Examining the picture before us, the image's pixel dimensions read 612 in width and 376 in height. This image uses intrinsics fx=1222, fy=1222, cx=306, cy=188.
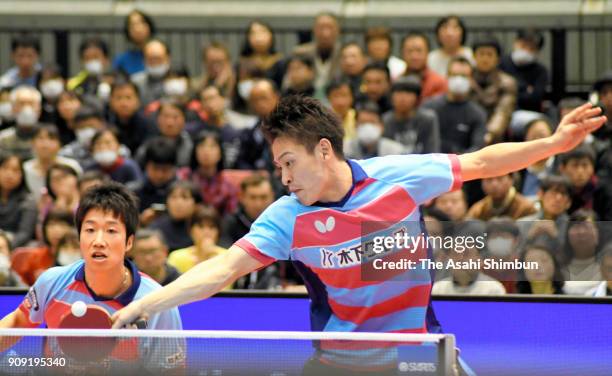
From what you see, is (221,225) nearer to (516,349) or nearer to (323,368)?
(516,349)

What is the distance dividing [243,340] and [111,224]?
1182 mm

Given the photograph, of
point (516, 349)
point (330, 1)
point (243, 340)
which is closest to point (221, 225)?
point (516, 349)

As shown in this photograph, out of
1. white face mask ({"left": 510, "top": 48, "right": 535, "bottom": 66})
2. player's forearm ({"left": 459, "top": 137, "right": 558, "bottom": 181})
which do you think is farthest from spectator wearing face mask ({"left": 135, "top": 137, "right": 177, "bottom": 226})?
player's forearm ({"left": 459, "top": 137, "right": 558, "bottom": 181})

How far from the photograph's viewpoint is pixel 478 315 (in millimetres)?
6016

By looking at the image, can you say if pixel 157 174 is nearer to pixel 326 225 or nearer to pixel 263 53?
pixel 263 53

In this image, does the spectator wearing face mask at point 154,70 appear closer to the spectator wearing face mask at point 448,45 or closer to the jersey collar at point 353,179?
the spectator wearing face mask at point 448,45

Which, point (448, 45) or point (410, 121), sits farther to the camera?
point (448, 45)

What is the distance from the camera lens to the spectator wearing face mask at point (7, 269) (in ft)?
26.1

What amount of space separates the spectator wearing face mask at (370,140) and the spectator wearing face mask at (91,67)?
339 centimetres

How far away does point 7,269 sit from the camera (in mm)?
8133

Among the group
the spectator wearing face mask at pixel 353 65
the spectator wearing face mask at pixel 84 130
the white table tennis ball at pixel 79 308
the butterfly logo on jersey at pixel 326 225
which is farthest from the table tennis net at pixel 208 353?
the spectator wearing face mask at pixel 353 65

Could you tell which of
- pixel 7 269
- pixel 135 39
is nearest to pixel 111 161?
pixel 7 269

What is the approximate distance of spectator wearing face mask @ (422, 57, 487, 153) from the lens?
10.2m

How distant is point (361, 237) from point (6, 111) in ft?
25.7
